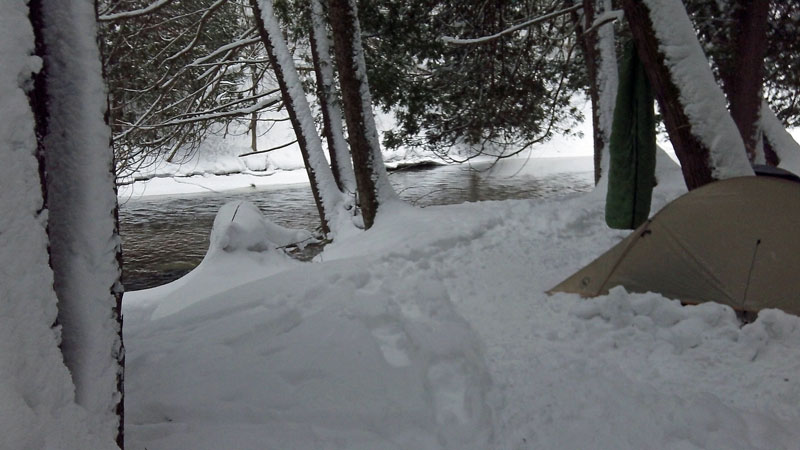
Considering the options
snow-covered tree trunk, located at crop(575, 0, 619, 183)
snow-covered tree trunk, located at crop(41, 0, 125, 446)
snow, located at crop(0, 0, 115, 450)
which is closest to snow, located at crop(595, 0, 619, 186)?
snow-covered tree trunk, located at crop(575, 0, 619, 183)

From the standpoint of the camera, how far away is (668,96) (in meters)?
3.83

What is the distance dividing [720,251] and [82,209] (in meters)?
3.62

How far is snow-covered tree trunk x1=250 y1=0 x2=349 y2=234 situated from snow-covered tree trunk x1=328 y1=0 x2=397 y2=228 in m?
1.29

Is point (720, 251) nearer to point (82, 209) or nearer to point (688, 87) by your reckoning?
point (688, 87)

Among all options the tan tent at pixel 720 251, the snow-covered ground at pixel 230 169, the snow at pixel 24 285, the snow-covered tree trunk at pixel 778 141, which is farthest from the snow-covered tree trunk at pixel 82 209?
the snow-covered ground at pixel 230 169

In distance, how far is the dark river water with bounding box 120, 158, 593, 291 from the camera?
459 inches

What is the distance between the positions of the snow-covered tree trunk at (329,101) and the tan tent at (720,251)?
17.5 feet

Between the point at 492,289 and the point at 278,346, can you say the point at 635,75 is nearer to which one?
the point at 492,289

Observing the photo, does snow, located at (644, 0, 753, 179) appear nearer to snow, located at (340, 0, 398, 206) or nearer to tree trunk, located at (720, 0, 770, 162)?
snow, located at (340, 0, 398, 206)

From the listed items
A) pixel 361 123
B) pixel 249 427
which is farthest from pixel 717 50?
pixel 249 427

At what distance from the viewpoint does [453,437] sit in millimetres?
2270

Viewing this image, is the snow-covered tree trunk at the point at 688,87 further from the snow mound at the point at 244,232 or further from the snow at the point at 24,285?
the snow mound at the point at 244,232

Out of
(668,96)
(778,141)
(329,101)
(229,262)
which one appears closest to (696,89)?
(668,96)

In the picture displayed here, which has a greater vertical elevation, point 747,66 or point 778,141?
point 747,66
